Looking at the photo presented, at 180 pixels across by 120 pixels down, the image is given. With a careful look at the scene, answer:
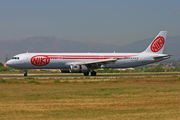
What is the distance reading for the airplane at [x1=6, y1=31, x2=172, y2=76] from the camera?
44125 millimetres

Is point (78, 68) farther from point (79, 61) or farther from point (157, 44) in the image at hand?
point (157, 44)

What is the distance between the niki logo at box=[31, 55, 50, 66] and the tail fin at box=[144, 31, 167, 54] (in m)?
20.0

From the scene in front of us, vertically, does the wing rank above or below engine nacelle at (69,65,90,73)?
above

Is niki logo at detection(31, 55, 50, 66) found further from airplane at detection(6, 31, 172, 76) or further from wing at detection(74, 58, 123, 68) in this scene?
wing at detection(74, 58, 123, 68)

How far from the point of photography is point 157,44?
170 ft

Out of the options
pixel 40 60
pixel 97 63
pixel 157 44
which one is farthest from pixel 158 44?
pixel 40 60

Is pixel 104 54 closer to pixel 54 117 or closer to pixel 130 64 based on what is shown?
pixel 130 64

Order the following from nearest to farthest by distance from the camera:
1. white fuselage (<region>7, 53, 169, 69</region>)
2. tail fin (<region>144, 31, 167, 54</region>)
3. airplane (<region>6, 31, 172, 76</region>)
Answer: airplane (<region>6, 31, 172, 76</region>), white fuselage (<region>7, 53, 169, 69</region>), tail fin (<region>144, 31, 167, 54</region>)

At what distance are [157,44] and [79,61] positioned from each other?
16928 mm

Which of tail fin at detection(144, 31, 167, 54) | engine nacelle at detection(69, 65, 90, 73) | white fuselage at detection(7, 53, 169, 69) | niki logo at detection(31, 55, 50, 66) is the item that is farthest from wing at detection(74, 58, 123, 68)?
tail fin at detection(144, 31, 167, 54)

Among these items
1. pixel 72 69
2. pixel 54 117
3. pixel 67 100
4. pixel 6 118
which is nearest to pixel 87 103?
pixel 67 100

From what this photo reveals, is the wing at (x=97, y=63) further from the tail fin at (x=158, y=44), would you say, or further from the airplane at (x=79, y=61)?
the tail fin at (x=158, y=44)

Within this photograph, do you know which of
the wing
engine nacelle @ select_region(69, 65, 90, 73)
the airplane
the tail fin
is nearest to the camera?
engine nacelle @ select_region(69, 65, 90, 73)

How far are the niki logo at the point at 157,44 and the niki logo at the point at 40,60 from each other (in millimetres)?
21458
